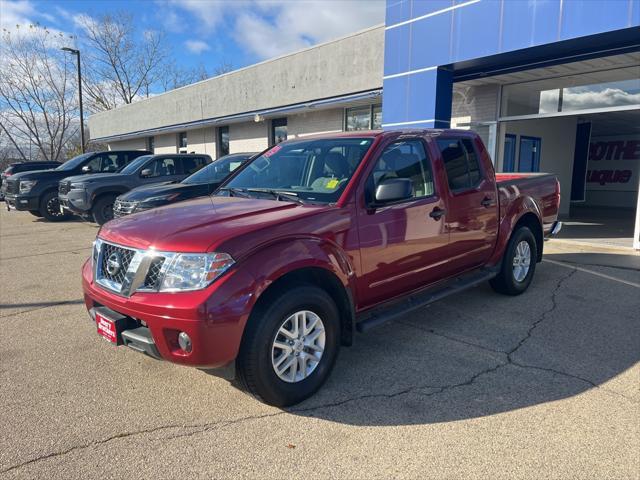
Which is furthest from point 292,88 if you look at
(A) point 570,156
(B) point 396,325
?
(B) point 396,325

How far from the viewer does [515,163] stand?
42.4ft

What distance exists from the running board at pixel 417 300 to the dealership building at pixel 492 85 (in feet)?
17.9

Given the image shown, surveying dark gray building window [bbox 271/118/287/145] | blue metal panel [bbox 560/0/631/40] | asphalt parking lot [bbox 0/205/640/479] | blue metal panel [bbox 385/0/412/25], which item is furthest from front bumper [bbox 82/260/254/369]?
dark gray building window [bbox 271/118/287/145]

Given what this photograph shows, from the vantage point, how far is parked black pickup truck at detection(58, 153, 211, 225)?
10859 millimetres

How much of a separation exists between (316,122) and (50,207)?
8942mm

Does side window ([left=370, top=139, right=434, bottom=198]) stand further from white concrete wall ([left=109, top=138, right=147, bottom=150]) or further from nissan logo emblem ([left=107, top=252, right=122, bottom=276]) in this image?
white concrete wall ([left=109, top=138, right=147, bottom=150])

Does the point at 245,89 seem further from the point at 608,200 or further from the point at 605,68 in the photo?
the point at 608,200

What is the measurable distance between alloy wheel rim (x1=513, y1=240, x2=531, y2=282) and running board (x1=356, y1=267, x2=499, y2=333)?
53 centimetres

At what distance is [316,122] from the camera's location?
16562 millimetres

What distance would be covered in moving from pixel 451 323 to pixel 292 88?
44.1 feet

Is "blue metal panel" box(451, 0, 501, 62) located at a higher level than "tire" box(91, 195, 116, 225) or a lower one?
higher

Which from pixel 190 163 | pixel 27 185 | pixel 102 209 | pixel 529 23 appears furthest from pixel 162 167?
pixel 529 23

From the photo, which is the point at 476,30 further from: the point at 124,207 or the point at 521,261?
the point at 124,207

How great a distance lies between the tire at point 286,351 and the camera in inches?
114
